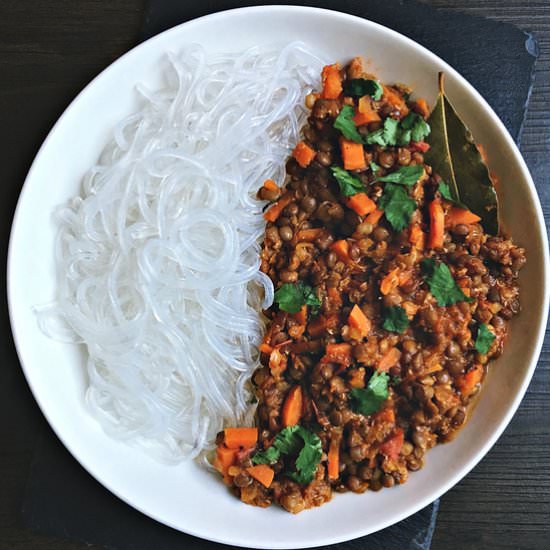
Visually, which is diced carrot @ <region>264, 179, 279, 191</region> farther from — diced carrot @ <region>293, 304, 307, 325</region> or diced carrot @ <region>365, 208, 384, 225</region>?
diced carrot @ <region>293, 304, 307, 325</region>

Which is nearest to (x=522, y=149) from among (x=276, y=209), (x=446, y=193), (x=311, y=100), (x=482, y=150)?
(x=482, y=150)

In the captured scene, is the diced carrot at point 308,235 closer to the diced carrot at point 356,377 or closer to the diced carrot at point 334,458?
the diced carrot at point 356,377

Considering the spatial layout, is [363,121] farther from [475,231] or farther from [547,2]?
[547,2]

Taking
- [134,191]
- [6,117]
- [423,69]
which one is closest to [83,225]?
[134,191]

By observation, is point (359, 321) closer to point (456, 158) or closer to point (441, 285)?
point (441, 285)

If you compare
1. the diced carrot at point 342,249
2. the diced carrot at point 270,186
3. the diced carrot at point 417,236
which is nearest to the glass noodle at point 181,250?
the diced carrot at point 270,186
